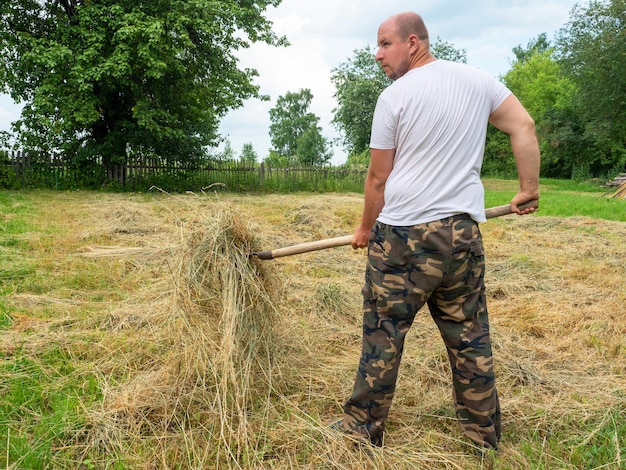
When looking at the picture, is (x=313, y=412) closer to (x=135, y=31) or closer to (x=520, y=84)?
(x=135, y=31)

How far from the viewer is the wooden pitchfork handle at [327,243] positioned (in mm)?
2289

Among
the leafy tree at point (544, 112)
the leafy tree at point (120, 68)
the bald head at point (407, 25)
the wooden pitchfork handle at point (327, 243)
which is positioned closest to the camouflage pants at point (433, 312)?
the wooden pitchfork handle at point (327, 243)

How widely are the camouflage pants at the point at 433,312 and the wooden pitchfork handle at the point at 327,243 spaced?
0.28m

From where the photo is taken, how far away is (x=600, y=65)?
87.6ft

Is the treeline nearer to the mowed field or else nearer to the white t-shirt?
the mowed field

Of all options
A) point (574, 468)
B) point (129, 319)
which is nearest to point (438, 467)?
point (574, 468)

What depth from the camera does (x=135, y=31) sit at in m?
13.5

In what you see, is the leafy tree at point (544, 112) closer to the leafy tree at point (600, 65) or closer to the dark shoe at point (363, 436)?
the leafy tree at point (600, 65)

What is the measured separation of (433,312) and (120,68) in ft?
44.7

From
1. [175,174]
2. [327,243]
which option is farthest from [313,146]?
[327,243]

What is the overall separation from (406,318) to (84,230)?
19.7ft

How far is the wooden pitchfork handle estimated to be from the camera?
2289 mm

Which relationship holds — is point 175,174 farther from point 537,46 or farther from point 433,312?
point 537,46

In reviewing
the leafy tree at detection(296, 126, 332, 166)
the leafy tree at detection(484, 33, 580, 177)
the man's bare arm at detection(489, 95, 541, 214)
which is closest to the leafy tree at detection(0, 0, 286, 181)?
the man's bare arm at detection(489, 95, 541, 214)
